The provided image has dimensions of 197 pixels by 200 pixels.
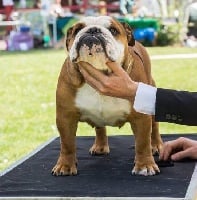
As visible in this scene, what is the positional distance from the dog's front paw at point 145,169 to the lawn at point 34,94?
7.30 ft

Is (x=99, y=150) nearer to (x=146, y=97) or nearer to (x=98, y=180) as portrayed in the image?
→ (x=98, y=180)

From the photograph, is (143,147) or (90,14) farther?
(90,14)

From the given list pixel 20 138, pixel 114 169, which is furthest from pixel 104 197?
pixel 20 138

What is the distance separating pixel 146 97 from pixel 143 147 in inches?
16.9

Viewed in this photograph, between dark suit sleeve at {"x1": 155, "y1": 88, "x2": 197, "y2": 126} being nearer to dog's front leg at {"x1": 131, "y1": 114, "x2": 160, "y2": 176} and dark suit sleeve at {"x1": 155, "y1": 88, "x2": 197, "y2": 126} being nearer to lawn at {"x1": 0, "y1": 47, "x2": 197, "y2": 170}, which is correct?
dog's front leg at {"x1": 131, "y1": 114, "x2": 160, "y2": 176}

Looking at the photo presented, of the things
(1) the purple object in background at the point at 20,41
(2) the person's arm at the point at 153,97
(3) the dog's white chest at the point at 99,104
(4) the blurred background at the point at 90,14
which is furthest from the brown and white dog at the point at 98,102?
(1) the purple object in background at the point at 20,41

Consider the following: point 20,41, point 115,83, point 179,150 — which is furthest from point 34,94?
point 20,41

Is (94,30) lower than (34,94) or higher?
higher

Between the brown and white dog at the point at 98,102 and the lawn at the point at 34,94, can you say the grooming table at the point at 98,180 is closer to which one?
the brown and white dog at the point at 98,102

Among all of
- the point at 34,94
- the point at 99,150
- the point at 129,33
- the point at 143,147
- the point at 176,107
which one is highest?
the point at 129,33

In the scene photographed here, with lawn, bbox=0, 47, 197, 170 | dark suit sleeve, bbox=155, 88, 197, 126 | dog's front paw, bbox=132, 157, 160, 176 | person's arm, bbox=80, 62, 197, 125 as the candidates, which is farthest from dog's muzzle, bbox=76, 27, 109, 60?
lawn, bbox=0, 47, 197, 170

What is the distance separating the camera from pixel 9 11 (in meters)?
20.5

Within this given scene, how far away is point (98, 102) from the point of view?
274 cm

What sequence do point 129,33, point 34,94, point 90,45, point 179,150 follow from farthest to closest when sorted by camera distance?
1. point 34,94
2. point 179,150
3. point 129,33
4. point 90,45
